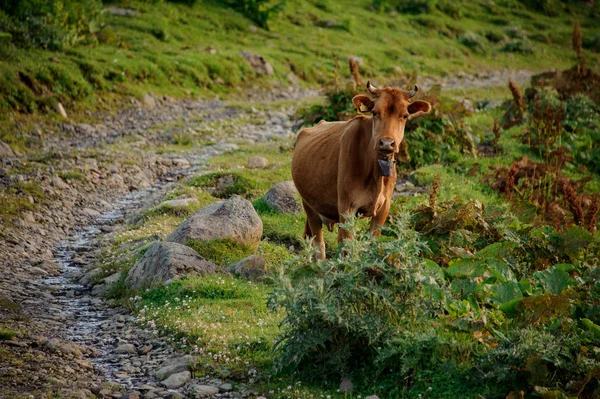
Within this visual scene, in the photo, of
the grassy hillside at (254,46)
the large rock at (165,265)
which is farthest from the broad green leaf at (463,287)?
the grassy hillside at (254,46)

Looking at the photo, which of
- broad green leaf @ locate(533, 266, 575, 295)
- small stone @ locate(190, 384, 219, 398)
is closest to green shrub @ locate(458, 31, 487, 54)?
broad green leaf @ locate(533, 266, 575, 295)

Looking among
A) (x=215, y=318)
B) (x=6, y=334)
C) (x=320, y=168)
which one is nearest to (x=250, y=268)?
(x=215, y=318)

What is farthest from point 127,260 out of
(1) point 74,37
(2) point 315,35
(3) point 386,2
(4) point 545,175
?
(3) point 386,2

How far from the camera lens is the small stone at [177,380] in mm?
7465

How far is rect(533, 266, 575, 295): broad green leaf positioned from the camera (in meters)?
8.02

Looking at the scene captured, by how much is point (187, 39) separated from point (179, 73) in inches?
171

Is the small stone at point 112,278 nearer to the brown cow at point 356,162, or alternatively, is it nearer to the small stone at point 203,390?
the brown cow at point 356,162

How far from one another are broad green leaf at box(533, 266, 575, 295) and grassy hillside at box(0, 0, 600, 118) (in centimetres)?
1466

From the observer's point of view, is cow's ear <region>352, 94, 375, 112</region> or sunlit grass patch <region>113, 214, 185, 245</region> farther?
sunlit grass patch <region>113, 214, 185, 245</region>

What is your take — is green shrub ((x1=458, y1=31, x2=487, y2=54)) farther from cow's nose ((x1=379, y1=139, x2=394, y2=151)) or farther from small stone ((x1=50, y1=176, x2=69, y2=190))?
cow's nose ((x1=379, y1=139, x2=394, y2=151))

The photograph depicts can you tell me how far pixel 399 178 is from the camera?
16.3 metres

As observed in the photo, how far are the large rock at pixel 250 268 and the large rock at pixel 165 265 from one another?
293mm

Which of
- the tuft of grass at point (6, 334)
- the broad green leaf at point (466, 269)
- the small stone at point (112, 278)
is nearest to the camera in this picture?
the tuft of grass at point (6, 334)

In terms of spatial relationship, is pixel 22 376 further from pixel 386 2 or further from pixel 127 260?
pixel 386 2
